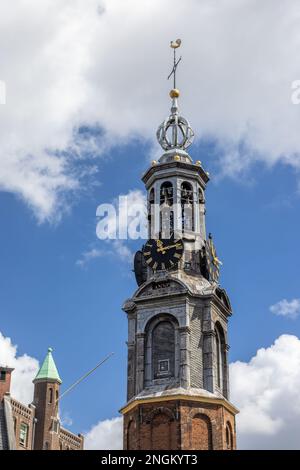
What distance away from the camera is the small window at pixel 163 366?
2621 inches

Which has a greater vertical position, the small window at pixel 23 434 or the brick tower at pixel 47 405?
the brick tower at pixel 47 405

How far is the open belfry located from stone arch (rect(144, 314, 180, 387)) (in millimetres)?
71

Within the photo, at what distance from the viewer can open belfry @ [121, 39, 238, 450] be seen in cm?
6406

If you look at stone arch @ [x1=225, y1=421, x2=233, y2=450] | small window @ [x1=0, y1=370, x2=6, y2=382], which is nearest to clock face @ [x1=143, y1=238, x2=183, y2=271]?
stone arch @ [x1=225, y1=421, x2=233, y2=450]

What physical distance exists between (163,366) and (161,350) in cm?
129

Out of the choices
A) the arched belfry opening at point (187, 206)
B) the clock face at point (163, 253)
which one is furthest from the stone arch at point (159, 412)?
the arched belfry opening at point (187, 206)

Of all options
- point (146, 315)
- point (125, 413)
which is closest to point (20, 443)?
point (125, 413)

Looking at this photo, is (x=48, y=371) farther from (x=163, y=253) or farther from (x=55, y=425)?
(x=163, y=253)

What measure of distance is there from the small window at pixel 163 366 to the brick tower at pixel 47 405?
Result: 10384mm

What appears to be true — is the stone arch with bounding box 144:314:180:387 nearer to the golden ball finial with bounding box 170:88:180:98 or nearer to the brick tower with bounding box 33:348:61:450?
the brick tower with bounding box 33:348:61:450

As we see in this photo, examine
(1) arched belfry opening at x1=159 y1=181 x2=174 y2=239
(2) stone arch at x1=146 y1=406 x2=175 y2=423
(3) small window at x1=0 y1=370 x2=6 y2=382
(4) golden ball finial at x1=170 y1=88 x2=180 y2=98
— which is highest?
(4) golden ball finial at x1=170 y1=88 x2=180 y2=98

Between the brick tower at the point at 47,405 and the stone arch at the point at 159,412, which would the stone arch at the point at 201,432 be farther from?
the brick tower at the point at 47,405
